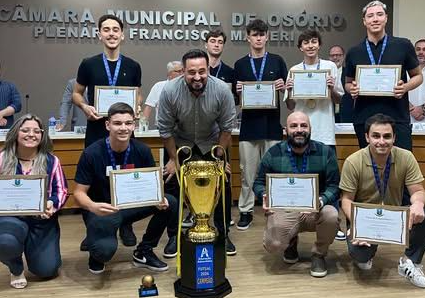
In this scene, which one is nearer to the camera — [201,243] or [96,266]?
[201,243]

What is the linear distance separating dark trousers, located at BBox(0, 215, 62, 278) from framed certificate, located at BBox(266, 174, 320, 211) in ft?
4.18

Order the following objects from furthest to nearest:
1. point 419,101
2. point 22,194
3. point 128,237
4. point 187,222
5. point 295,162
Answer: point 419,101
point 187,222
point 128,237
point 295,162
point 22,194

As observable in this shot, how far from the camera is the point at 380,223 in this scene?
266cm

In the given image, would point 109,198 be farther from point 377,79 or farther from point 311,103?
point 377,79

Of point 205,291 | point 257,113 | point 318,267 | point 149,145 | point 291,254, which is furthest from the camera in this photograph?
point 149,145

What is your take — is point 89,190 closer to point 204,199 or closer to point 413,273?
point 204,199

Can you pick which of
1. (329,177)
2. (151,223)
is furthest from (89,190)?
(329,177)

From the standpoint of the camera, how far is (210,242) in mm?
2604

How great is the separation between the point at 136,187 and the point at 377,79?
5.50 feet

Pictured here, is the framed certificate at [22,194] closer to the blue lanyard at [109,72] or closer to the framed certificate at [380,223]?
the blue lanyard at [109,72]

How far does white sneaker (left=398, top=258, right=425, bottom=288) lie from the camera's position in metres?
2.79

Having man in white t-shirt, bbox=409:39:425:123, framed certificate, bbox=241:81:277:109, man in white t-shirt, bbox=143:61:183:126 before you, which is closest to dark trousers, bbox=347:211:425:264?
framed certificate, bbox=241:81:277:109

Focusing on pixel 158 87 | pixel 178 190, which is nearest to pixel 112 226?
pixel 178 190

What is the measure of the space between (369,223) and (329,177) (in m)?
0.45
